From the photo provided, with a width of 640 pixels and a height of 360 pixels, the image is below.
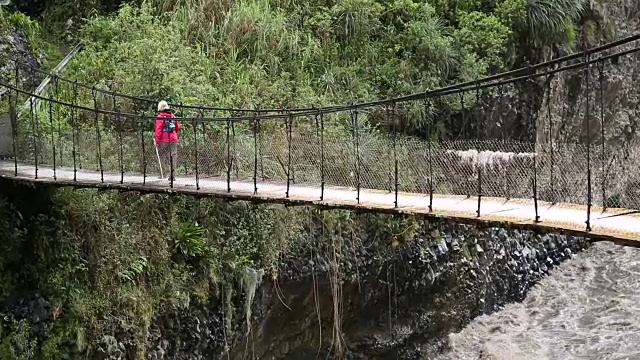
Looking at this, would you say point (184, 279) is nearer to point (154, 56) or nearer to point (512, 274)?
point (154, 56)

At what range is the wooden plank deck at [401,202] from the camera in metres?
3.54

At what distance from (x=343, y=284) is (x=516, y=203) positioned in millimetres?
3235

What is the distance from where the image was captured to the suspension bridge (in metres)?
4.15

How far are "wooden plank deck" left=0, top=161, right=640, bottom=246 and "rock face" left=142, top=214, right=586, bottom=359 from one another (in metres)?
1.35

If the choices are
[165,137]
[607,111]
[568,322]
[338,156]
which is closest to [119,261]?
[165,137]

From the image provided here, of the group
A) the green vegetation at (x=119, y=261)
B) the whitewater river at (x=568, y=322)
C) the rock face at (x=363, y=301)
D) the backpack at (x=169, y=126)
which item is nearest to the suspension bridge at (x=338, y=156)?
the backpack at (x=169, y=126)

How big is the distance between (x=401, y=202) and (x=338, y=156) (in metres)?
2.32

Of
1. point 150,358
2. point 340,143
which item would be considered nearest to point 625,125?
point 340,143

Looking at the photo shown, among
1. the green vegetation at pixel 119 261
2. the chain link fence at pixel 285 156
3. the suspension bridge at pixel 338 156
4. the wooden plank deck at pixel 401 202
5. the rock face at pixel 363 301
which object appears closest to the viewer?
the wooden plank deck at pixel 401 202

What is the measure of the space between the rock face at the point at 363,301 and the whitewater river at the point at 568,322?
0.86ft

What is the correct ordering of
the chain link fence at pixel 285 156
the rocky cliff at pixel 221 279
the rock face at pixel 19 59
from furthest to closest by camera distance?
1. the rock face at pixel 19 59
2. the chain link fence at pixel 285 156
3. the rocky cliff at pixel 221 279

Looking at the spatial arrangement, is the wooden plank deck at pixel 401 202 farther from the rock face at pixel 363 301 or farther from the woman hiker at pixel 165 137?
the rock face at pixel 363 301

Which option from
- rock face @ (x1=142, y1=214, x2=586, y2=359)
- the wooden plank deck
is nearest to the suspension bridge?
the wooden plank deck

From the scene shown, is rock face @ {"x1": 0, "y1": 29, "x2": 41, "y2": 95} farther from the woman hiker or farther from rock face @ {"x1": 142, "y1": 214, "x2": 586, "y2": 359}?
rock face @ {"x1": 142, "y1": 214, "x2": 586, "y2": 359}
